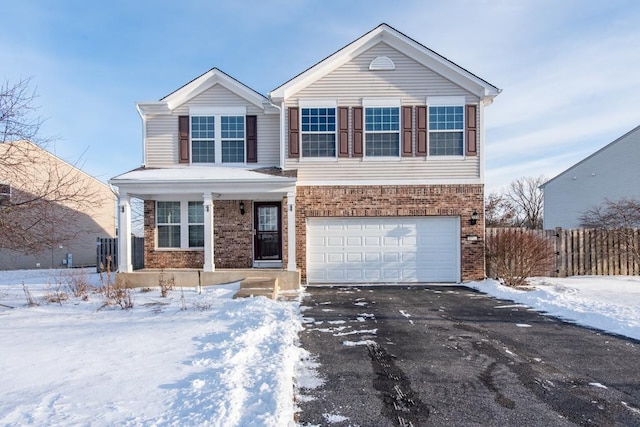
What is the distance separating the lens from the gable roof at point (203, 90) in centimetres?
1239

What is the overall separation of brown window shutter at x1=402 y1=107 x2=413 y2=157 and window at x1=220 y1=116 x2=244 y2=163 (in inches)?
208

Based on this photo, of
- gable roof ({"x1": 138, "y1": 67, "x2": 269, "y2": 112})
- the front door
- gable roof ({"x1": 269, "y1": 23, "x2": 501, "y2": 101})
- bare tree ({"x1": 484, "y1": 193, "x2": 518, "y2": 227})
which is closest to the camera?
gable roof ({"x1": 269, "y1": 23, "x2": 501, "y2": 101})

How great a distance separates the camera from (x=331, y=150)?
12133mm

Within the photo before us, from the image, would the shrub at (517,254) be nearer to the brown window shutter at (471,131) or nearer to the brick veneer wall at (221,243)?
the brown window shutter at (471,131)

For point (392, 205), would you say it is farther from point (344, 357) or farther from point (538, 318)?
point (344, 357)

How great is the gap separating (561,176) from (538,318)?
1829 centimetres

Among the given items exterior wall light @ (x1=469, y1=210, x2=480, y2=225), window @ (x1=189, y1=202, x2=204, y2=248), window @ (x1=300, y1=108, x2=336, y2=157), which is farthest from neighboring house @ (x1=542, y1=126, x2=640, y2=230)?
window @ (x1=189, y1=202, x2=204, y2=248)

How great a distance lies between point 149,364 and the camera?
181 inches

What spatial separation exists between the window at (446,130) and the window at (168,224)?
867 cm

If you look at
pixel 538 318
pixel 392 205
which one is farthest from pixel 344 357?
pixel 392 205

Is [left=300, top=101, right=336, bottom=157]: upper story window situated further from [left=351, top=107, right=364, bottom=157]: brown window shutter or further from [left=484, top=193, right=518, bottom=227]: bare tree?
Answer: [left=484, top=193, right=518, bottom=227]: bare tree

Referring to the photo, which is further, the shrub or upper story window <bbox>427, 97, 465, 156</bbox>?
upper story window <bbox>427, 97, 465, 156</bbox>

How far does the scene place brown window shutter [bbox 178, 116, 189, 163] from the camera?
12594 millimetres

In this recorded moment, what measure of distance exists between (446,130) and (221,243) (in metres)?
8.20
